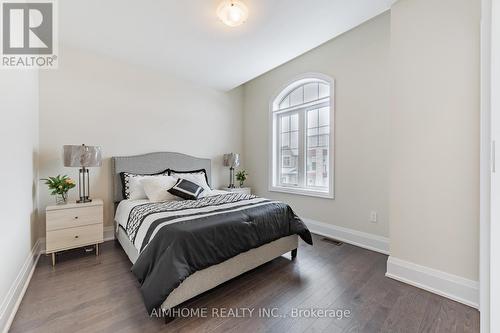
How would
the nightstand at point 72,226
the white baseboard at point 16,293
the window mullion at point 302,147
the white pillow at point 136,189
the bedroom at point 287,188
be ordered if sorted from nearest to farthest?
1. the white baseboard at point 16,293
2. the bedroom at point 287,188
3. the nightstand at point 72,226
4. the white pillow at point 136,189
5. the window mullion at point 302,147

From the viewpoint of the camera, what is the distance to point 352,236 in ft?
9.41

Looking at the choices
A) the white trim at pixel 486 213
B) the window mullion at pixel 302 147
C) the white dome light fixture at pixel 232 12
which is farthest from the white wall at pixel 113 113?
the white trim at pixel 486 213

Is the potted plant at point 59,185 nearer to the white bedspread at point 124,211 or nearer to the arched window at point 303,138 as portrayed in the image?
the white bedspread at point 124,211

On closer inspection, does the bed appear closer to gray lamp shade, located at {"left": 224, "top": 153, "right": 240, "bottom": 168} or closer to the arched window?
the arched window

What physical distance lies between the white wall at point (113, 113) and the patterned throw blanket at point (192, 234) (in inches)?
50.3

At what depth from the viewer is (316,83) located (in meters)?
3.45

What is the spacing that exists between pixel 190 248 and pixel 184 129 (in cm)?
267

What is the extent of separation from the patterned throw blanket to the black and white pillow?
41cm

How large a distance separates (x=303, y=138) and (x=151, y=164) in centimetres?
255


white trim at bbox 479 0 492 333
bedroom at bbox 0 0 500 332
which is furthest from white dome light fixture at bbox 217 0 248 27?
white trim at bbox 479 0 492 333

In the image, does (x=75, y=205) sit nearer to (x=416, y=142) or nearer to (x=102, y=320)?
(x=102, y=320)

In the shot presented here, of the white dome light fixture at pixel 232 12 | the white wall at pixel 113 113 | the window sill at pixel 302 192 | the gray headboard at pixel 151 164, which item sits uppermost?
the white dome light fixture at pixel 232 12

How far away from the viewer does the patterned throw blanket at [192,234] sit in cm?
145
